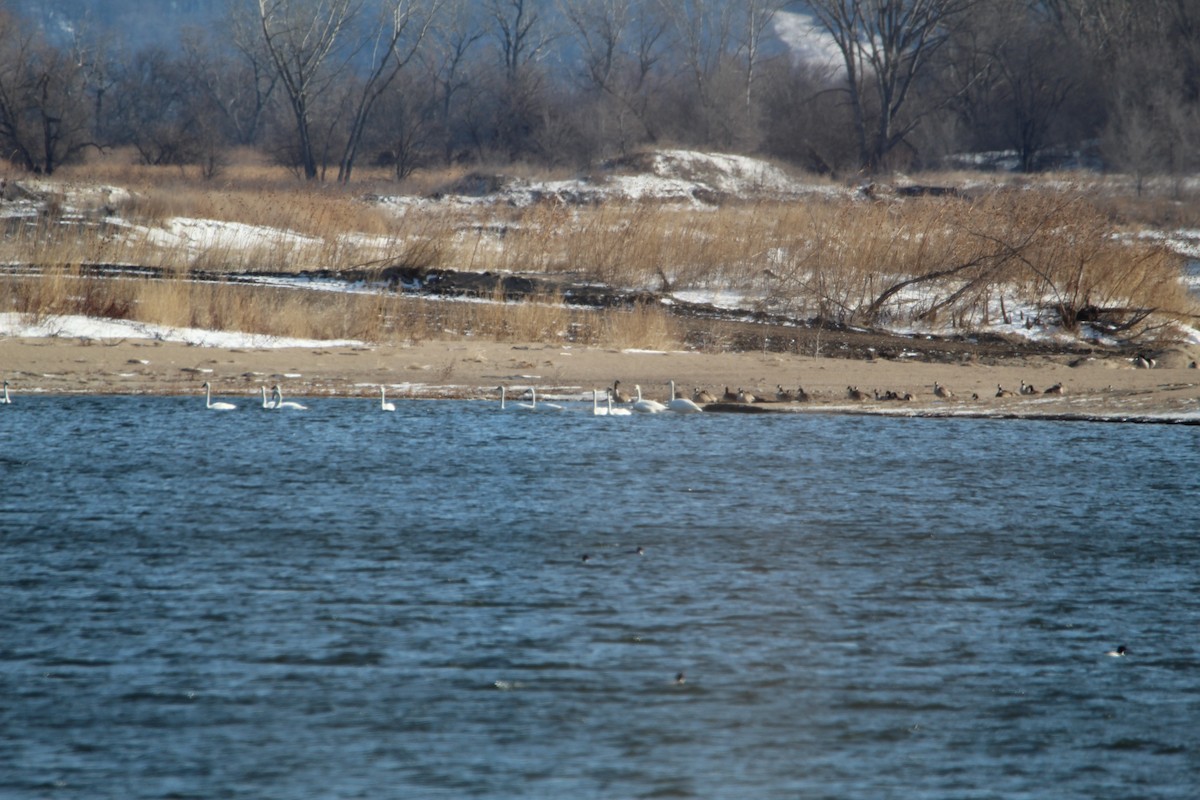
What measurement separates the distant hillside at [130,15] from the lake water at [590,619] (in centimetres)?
13057

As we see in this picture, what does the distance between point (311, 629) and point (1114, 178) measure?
42.9m

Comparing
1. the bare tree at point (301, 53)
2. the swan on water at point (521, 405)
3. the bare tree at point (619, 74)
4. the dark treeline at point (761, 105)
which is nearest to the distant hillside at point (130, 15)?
the bare tree at point (619, 74)

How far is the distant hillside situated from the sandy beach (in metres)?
125

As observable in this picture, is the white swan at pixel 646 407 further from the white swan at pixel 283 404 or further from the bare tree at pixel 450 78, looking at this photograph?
the bare tree at pixel 450 78

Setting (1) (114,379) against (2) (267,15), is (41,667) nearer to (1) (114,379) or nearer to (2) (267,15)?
(1) (114,379)

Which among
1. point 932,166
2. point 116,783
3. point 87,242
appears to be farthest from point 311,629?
point 932,166

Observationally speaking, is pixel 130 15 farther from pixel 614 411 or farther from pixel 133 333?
pixel 614 411

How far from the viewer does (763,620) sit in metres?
6.99

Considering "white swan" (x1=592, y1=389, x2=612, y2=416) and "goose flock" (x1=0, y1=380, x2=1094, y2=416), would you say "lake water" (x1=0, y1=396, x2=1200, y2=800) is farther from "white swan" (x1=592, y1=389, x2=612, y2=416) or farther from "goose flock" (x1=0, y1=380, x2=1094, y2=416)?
"goose flock" (x1=0, y1=380, x2=1094, y2=416)

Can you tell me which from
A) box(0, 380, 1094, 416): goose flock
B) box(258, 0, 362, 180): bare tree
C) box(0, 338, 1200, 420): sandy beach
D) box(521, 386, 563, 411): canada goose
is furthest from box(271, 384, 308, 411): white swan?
box(258, 0, 362, 180): bare tree

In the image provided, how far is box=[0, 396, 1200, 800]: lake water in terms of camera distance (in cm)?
521

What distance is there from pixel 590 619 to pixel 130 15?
149 metres

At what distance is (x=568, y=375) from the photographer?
1502 cm

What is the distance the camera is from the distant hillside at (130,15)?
5300 inches
